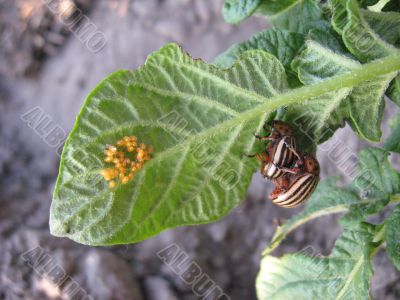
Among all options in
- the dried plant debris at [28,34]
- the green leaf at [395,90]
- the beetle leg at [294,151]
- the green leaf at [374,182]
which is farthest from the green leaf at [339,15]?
the dried plant debris at [28,34]

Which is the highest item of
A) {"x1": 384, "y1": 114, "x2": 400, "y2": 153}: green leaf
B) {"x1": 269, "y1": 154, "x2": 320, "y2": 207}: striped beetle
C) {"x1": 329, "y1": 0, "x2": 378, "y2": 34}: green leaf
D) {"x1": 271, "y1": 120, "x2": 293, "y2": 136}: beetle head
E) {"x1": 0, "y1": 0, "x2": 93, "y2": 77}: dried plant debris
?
{"x1": 0, "y1": 0, "x2": 93, "y2": 77}: dried plant debris

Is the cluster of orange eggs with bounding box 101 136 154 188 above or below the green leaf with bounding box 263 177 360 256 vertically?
above

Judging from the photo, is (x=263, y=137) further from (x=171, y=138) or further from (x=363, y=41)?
(x=363, y=41)

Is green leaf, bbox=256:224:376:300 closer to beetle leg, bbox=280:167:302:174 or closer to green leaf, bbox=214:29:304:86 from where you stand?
beetle leg, bbox=280:167:302:174

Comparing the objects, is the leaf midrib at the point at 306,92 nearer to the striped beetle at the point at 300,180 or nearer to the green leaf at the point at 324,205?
the striped beetle at the point at 300,180

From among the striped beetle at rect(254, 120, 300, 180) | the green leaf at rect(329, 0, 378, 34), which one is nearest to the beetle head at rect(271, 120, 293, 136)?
the striped beetle at rect(254, 120, 300, 180)

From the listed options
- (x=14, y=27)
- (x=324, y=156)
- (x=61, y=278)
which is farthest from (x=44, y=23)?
(x=324, y=156)
